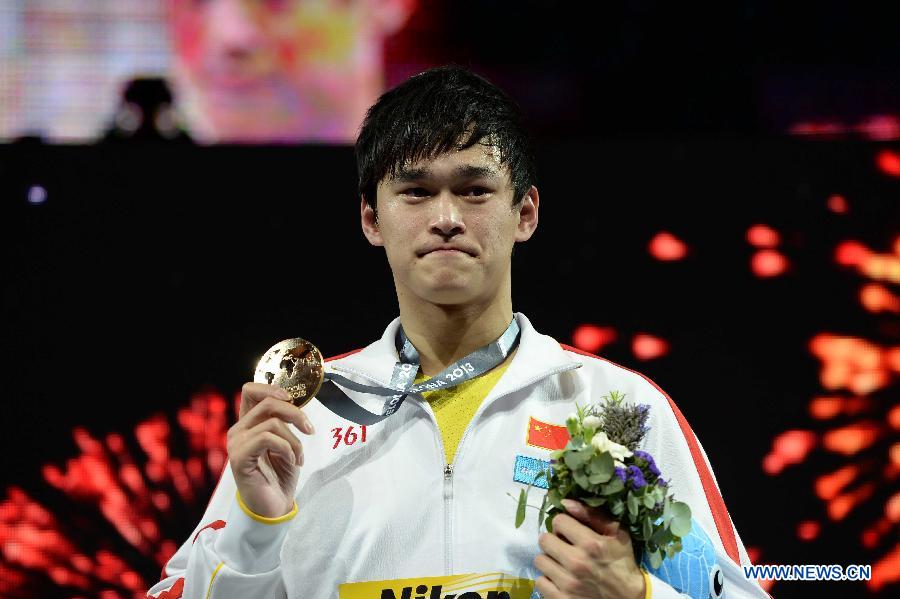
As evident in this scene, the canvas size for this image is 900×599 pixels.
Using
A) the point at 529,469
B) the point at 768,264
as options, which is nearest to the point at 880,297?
the point at 768,264

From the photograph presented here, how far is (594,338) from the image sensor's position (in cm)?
339

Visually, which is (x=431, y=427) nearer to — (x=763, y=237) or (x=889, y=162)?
(x=763, y=237)

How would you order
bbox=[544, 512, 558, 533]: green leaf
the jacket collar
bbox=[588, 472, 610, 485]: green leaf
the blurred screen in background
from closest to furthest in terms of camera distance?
bbox=[588, 472, 610, 485]: green leaf, bbox=[544, 512, 558, 533]: green leaf, the jacket collar, the blurred screen in background

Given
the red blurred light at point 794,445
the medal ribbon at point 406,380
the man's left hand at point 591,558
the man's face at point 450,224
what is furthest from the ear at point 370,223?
the red blurred light at point 794,445

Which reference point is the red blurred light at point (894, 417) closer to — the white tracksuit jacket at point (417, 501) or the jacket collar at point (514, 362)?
the white tracksuit jacket at point (417, 501)

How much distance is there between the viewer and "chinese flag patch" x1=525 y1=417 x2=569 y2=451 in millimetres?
2283

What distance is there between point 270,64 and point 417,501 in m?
2.06

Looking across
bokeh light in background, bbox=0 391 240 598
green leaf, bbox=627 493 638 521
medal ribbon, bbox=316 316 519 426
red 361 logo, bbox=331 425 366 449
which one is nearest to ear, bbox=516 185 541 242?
medal ribbon, bbox=316 316 519 426

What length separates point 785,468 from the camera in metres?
3.36

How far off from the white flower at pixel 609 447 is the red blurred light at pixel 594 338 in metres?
1.51

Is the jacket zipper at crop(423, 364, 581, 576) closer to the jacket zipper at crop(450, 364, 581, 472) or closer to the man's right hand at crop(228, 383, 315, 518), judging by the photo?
the jacket zipper at crop(450, 364, 581, 472)

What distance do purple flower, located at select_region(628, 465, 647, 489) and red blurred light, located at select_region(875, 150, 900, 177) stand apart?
2.03m

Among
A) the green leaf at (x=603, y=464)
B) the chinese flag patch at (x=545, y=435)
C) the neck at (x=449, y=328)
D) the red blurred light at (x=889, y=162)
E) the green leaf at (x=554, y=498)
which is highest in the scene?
the red blurred light at (x=889, y=162)

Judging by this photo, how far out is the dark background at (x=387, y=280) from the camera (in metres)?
3.33
